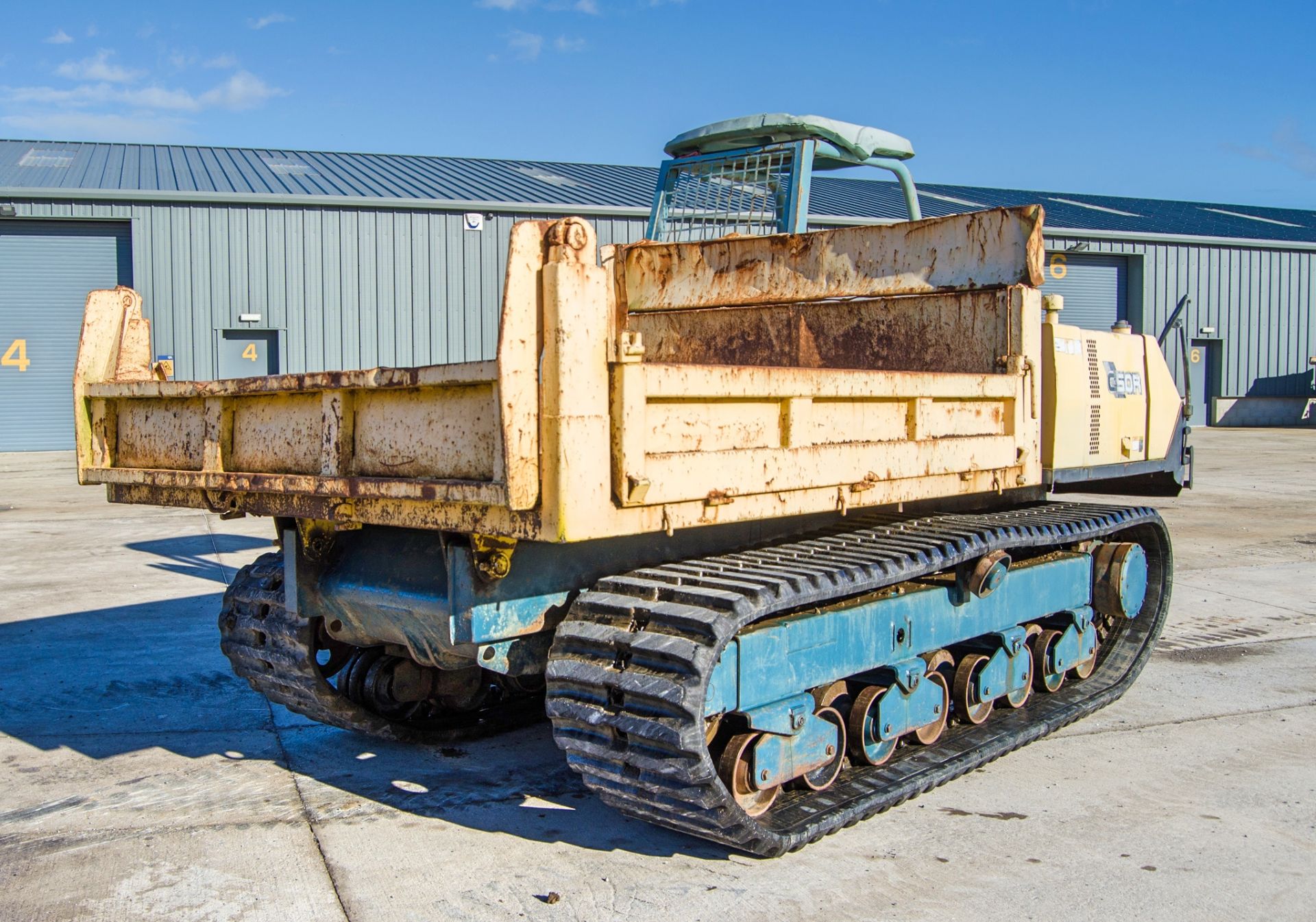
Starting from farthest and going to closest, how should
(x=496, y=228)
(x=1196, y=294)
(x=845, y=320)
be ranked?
(x=1196, y=294), (x=496, y=228), (x=845, y=320)

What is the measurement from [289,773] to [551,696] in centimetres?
176

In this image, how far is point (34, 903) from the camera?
3.62 m

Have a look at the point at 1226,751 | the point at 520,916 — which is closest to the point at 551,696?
the point at 520,916

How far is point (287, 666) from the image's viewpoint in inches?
191

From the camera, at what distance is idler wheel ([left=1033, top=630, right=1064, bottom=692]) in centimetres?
561

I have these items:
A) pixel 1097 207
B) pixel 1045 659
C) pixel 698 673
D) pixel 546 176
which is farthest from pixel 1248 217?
pixel 698 673

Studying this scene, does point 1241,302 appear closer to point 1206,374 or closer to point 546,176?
point 1206,374

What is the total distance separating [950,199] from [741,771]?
31.4m

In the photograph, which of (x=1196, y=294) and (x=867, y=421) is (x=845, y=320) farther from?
(x=1196, y=294)

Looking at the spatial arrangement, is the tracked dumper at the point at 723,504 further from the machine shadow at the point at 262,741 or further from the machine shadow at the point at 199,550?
the machine shadow at the point at 199,550

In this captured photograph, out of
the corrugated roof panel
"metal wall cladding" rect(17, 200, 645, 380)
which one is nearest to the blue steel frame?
"metal wall cladding" rect(17, 200, 645, 380)

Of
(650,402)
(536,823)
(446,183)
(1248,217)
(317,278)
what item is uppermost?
(1248,217)

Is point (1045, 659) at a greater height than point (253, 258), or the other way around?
point (253, 258)

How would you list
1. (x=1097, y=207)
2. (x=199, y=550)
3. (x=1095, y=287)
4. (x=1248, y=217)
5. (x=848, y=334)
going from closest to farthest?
(x=848, y=334), (x=199, y=550), (x=1095, y=287), (x=1097, y=207), (x=1248, y=217)
